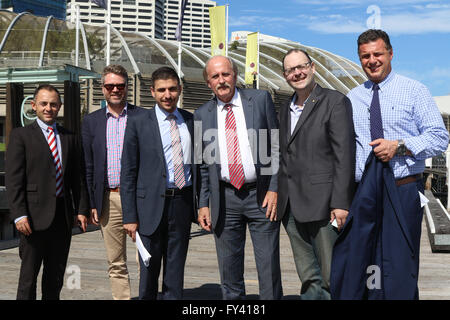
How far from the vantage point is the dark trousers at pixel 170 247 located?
406cm

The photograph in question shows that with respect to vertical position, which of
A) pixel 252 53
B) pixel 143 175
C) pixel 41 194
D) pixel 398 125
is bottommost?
pixel 41 194

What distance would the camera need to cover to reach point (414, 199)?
130 inches

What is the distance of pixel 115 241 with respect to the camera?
4.58 metres

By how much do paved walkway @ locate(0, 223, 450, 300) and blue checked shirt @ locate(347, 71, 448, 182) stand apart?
2293 mm

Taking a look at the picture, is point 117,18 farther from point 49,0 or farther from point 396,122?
point 396,122

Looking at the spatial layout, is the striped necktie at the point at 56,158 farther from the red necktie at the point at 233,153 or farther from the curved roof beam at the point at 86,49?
the curved roof beam at the point at 86,49

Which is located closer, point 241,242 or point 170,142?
point 241,242

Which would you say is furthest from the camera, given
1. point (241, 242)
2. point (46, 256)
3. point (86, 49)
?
point (86, 49)

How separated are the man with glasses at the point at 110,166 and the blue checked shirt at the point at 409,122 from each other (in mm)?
2013

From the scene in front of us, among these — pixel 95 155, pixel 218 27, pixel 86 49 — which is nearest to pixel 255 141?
pixel 95 155

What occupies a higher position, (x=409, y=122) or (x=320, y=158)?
(x=409, y=122)

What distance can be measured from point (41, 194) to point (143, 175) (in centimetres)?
78

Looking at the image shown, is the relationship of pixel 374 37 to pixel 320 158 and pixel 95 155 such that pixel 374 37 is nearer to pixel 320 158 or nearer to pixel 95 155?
pixel 320 158
